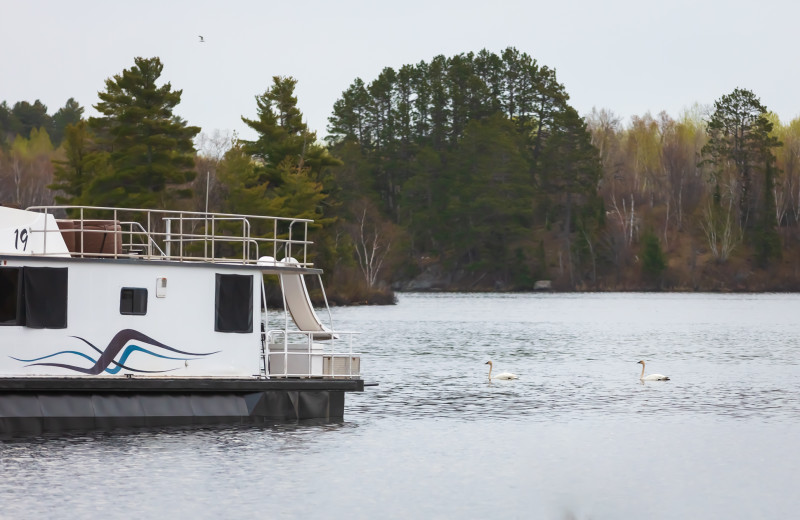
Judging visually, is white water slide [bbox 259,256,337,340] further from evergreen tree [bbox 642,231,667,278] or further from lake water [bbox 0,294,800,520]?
evergreen tree [bbox 642,231,667,278]

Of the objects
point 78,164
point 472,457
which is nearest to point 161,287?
point 472,457

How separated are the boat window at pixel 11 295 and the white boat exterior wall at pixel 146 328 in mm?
162

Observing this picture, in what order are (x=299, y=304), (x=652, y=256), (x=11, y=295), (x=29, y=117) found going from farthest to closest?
1. (x=29, y=117)
2. (x=652, y=256)
3. (x=299, y=304)
4. (x=11, y=295)

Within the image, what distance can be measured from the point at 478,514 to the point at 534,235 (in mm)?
115377

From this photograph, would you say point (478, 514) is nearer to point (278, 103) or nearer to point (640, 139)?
point (278, 103)

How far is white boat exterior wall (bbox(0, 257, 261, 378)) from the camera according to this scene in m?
21.2

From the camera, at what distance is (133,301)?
71.8 ft

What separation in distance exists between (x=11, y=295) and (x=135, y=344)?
2412 millimetres

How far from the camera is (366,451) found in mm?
22266

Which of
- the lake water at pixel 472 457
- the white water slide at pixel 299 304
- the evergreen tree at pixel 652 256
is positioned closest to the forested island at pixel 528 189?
the evergreen tree at pixel 652 256

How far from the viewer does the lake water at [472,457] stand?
17.8 metres

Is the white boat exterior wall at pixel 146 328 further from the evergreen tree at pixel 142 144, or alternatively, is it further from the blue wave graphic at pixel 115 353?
the evergreen tree at pixel 142 144

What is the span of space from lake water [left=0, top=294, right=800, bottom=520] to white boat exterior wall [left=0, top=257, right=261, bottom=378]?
135 centimetres

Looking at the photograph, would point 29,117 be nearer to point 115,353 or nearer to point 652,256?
point 652,256
